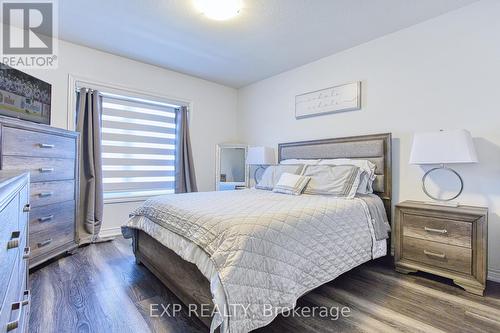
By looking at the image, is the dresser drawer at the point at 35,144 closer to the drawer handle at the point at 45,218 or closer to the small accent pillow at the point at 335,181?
the drawer handle at the point at 45,218

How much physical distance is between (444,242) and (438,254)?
12 centimetres

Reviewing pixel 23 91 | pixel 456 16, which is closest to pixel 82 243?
pixel 23 91

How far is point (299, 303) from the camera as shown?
184cm

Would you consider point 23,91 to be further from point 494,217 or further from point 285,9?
point 494,217

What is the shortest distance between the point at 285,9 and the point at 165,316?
9.03ft

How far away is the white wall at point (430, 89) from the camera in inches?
86.3

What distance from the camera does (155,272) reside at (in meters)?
2.13

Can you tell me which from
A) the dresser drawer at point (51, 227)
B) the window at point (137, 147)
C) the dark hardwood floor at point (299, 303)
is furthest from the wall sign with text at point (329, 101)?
A: the dresser drawer at point (51, 227)

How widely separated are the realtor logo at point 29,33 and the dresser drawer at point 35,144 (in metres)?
1.10

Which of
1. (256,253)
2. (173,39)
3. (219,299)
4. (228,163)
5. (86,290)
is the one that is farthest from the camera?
(228,163)

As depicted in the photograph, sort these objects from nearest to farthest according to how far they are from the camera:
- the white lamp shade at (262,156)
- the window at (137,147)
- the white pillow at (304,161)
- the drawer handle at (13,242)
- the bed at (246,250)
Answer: the drawer handle at (13,242) → the bed at (246,250) → the white pillow at (304,161) → the window at (137,147) → the white lamp shade at (262,156)

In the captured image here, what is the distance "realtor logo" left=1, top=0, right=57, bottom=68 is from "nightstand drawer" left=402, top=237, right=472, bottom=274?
159 inches

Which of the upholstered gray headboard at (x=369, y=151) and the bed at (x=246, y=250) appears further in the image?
the upholstered gray headboard at (x=369, y=151)

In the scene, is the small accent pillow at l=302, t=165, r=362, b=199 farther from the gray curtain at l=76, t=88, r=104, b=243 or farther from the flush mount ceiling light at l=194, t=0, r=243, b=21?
the gray curtain at l=76, t=88, r=104, b=243
